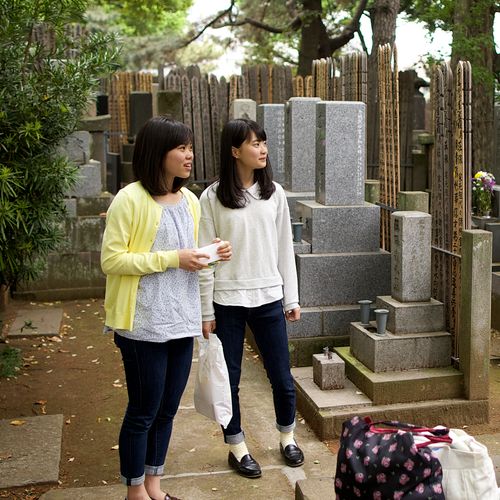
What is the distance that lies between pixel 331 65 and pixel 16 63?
4724 mm

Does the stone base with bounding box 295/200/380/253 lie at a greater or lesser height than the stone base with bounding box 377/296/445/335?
greater

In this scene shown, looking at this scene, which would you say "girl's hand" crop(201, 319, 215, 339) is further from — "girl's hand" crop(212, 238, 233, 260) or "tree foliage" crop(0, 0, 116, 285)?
"tree foliage" crop(0, 0, 116, 285)

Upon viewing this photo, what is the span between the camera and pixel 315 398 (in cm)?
557

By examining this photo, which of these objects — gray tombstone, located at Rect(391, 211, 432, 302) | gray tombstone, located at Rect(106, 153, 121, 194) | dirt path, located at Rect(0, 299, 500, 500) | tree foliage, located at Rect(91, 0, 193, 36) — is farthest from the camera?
tree foliage, located at Rect(91, 0, 193, 36)

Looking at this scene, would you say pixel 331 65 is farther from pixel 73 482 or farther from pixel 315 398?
pixel 73 482

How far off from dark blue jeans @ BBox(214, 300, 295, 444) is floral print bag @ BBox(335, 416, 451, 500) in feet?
5.00

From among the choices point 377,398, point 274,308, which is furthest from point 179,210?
point 377,398

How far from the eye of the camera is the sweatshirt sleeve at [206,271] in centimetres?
443

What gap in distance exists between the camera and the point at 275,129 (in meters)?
9.30

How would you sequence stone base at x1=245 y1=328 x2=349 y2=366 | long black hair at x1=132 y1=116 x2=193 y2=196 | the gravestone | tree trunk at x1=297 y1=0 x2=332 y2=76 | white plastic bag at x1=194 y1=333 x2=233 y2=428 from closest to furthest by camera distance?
1. long black hair at x1=132 y1=116 x2=193 y2=196
2. white plastic bag at x1=194 y1=333 x2=233 y2=428
3. stone base at x1=245 y1=328 x2=349 y2=366
4. the gravestone
5. tree trunk at x1=297 y1=0 x2=332 y2=76

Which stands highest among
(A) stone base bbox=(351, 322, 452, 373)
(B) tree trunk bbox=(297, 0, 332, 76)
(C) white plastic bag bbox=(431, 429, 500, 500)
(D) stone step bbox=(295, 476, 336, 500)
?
(B) tree trunk bbox=(297, 0, 332, 76)

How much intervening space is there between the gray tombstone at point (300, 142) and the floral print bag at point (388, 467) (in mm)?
5405

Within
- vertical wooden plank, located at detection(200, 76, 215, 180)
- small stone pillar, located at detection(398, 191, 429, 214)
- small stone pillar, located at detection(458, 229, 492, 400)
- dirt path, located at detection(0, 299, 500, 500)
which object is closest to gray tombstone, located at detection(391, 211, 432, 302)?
small stone pillar, located at detection(398, 191, 429, 214)

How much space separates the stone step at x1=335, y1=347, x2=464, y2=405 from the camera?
5.49 m
